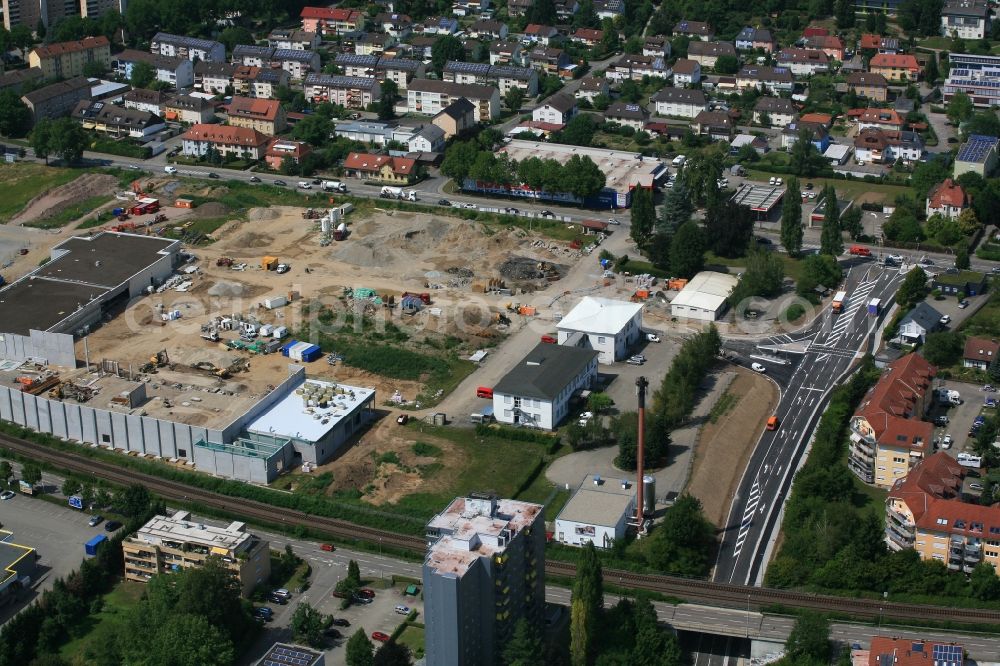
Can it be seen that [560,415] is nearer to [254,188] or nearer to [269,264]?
[269,264]

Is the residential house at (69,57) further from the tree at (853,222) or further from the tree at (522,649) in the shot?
the tree at (522,649)

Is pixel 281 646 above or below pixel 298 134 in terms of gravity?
below

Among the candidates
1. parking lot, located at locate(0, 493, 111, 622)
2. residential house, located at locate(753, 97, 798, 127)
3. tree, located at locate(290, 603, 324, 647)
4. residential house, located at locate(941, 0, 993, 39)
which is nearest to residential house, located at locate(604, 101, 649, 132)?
residential house, located at locate(753, 97, 798, 127)

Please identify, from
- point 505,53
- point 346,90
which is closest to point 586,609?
point 346,90

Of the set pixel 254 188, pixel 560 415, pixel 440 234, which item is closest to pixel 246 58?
pixel 254 188

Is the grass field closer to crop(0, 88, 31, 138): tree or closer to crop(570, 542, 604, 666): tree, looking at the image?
crop(0, 88, 31, 138): tree
